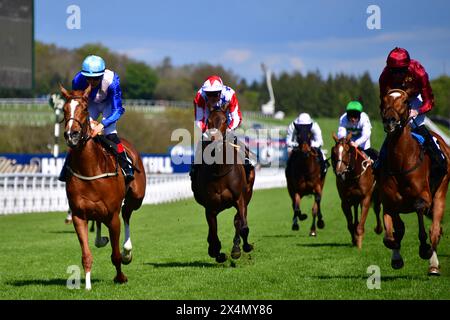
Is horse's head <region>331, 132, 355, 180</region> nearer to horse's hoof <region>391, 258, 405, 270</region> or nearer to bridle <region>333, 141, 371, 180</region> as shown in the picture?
bridle <region>333, 141, 371, 180</region>

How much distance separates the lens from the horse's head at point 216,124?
11406 mm

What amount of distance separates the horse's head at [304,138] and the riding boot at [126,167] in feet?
25.0

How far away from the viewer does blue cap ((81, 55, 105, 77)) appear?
10.4m

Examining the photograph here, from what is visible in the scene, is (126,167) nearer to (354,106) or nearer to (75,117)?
(75,117)

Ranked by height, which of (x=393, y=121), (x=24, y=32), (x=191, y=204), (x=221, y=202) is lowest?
(x=191, y=204)

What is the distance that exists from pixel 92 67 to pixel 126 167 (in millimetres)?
1381

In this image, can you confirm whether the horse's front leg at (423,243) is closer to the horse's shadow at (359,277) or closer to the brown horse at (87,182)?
the horse's shadow at (359,277)

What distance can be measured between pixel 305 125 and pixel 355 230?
3.68 m

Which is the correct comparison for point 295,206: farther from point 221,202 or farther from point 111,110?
point 111,110

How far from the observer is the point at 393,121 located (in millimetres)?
10172

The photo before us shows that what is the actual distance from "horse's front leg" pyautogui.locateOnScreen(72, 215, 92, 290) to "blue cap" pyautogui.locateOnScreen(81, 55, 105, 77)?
65.2 inches

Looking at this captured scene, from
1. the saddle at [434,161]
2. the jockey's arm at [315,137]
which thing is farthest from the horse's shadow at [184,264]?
the jockey's arm at [315,137]

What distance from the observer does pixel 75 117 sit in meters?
9.55
